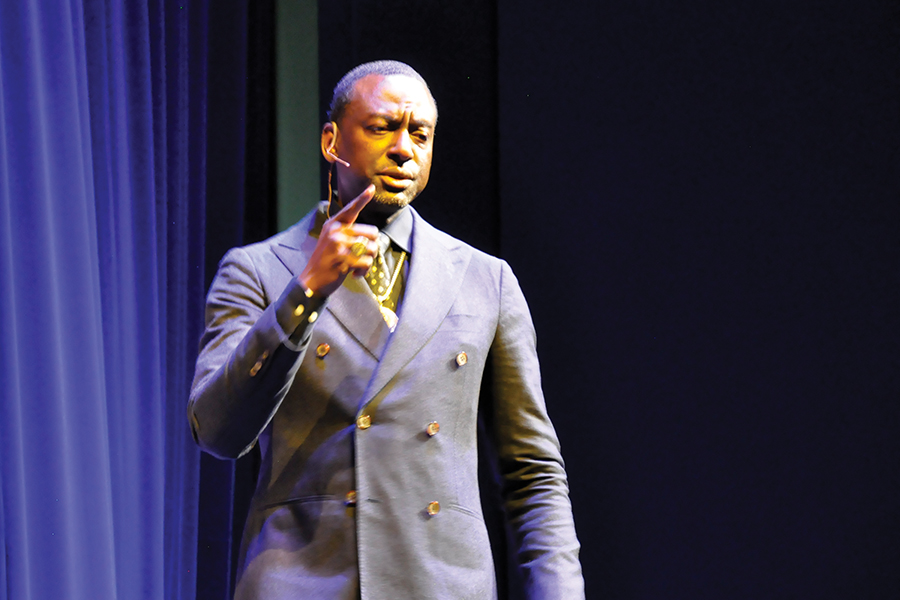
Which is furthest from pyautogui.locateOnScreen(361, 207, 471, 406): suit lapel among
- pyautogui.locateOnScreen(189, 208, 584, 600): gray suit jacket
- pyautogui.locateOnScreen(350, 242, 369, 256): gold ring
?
pyautogui.locateOnScreen(350, 242, 369, 256): gold ring

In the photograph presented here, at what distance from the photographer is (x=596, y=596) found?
88.7 inches

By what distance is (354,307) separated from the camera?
4.32 ft

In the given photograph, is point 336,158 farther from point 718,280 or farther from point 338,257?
point 718,280

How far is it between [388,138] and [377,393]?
35 centimetres

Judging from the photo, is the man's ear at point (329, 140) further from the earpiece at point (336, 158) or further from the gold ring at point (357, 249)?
the gold ring at point (357, 249)

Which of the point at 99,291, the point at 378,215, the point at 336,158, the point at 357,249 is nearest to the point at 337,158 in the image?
the point at 336,158

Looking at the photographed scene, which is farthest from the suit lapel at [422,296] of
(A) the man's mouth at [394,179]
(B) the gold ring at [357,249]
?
(B) the gold ring at [357,249]

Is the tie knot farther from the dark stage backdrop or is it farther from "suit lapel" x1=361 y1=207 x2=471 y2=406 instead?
the dark stage backdrop

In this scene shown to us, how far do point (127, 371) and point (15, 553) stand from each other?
0.47 m

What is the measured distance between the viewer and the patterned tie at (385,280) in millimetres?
1390

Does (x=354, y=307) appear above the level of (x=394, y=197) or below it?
below

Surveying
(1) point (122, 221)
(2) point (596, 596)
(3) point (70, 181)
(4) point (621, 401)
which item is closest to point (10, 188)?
(3) point (70, 181)

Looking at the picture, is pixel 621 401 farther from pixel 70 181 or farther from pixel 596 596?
pixel 70 181

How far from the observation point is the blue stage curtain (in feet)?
5.95
